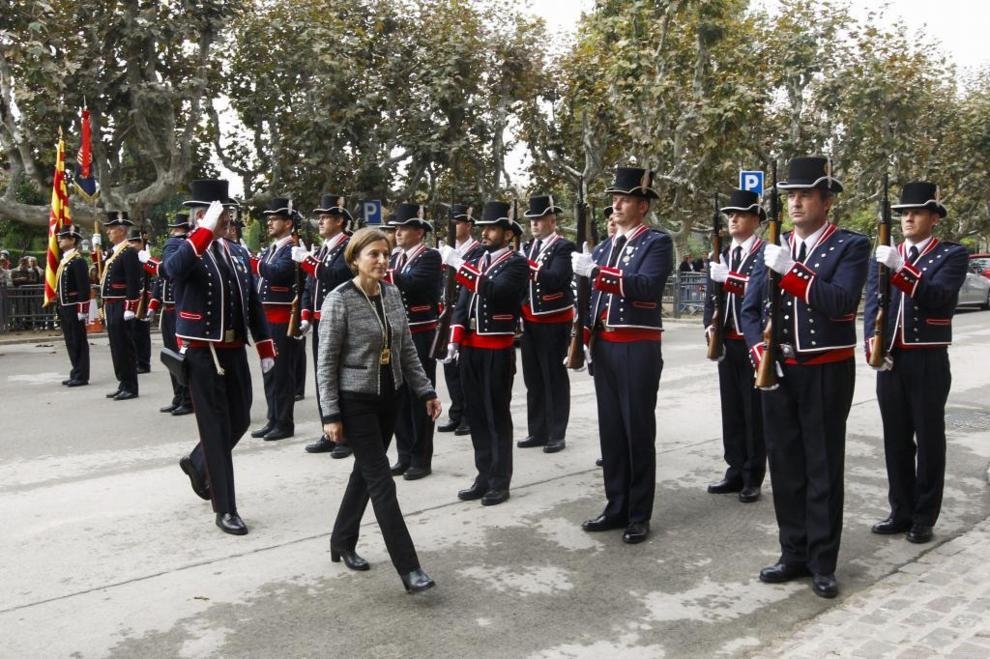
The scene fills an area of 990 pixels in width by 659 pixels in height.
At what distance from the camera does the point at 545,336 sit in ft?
29.6

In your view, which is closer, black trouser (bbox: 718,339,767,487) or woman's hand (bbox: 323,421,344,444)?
woman's hand (bbox: 323,421,344,444)

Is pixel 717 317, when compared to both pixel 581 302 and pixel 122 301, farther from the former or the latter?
pixel 122 301

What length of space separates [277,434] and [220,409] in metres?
3.00

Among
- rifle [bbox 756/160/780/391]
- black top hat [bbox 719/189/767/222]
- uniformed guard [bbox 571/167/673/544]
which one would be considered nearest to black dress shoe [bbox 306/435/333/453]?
uniformed guard [bbox 571/167/673/544]

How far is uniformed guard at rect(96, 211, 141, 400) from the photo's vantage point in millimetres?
11888

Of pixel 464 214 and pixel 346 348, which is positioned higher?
pixel 464 214

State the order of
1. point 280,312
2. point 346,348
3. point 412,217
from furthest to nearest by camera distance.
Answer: point 280,312
point 412,217
point 346,348

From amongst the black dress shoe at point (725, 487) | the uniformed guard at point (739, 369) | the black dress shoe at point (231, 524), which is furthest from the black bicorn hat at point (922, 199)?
the black dress shoe at point (231, 524)

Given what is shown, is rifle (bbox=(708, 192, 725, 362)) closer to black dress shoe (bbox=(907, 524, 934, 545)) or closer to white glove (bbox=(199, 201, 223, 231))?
black dress shoe (bbox=(907, 524, 934, 545))

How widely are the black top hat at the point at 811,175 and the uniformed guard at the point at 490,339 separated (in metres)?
2.43

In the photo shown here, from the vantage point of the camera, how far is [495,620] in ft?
15.6

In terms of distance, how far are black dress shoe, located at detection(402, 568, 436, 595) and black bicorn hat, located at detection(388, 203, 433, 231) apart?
3949mm

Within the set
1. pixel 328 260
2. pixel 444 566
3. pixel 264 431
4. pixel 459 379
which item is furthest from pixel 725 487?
pixel 264 431

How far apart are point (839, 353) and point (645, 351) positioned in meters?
1.27
